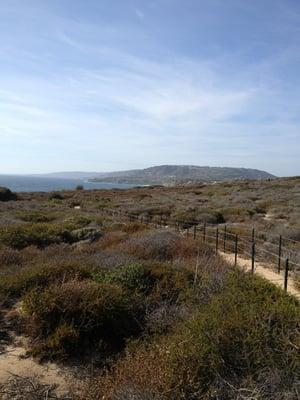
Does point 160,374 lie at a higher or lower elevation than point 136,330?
higher

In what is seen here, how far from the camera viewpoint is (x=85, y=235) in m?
17.6

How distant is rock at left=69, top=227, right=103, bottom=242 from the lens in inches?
681

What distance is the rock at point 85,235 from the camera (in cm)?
1730

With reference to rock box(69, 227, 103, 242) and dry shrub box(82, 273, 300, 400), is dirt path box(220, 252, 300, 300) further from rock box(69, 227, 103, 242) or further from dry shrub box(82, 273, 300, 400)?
rock box(69, 227, 103, 242)

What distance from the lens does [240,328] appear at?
225 inches

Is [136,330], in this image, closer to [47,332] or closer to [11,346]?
[47,332]

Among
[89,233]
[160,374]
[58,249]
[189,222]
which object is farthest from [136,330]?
[189,222]

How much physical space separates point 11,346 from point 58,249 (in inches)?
272

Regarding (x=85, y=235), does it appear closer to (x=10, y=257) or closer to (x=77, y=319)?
(x=10, y=257)

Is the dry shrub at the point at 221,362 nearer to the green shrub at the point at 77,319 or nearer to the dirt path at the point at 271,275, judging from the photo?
the green shrub at the point at 77,319

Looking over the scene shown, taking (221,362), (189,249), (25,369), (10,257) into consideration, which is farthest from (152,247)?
(221,362)

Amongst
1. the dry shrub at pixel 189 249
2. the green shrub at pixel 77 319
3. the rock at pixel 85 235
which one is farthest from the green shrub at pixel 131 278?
the rock at pixel 85 235

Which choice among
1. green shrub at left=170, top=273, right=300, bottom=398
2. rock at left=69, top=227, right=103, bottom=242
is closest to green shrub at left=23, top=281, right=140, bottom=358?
green shrub at left=170, top=273, right=300, bottom=398

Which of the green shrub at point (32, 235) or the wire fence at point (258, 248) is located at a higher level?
the green shrub at point (32, 235)
